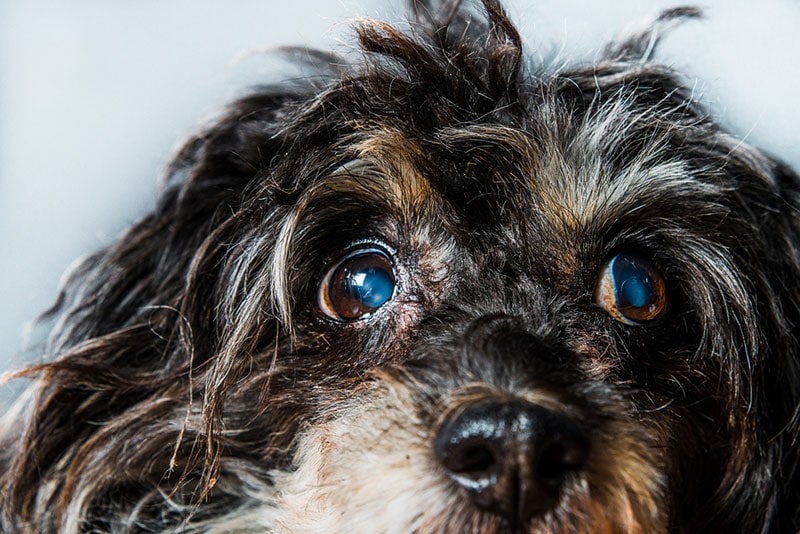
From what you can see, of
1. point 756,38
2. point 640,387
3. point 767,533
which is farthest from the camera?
point 756,38

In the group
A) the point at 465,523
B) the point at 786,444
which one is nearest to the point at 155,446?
the point at 465,523

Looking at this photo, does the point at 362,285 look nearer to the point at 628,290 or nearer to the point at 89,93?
the point at 628,290

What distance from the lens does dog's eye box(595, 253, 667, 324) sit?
4.77 ft

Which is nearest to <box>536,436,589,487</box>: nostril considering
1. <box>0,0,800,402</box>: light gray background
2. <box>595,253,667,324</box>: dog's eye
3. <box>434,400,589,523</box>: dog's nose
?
<box>434,400,589,523</box>: dog's nose

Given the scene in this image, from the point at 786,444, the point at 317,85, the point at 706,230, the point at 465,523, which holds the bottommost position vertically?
the point at 786,444

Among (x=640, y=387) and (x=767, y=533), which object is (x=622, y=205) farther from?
(x=767, y=533)

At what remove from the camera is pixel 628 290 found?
1.46m

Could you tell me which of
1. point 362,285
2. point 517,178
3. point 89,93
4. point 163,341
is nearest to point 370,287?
point 362,285

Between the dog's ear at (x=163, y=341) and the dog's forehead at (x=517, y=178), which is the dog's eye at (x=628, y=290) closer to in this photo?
the dog's forehead at (x=517, y=178)

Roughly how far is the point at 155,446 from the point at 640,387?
87 cm

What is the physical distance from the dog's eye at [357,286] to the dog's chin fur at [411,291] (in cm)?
1

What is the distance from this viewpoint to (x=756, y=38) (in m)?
1.72

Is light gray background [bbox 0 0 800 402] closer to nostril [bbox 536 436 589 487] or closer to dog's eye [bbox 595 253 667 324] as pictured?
dog's eye [bbox 595 253 667 324]

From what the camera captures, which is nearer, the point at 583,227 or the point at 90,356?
the point at 583,227
